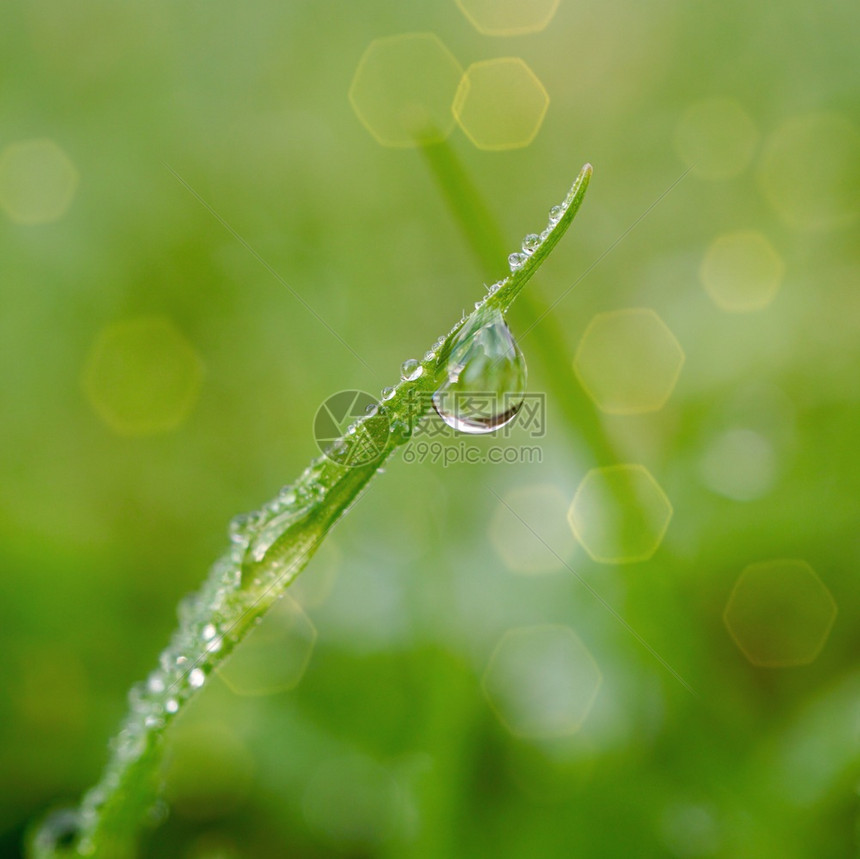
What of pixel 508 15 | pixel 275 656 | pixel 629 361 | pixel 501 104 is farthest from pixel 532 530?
pixel 508 15

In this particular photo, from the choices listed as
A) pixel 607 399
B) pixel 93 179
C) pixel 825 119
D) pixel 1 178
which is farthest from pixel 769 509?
pixel 1 178

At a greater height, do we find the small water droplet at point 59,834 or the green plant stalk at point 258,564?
the green plant stalk at point 258,564

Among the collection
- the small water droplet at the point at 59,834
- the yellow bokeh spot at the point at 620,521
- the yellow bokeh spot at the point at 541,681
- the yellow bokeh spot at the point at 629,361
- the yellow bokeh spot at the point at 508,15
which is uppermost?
the yellow bokeh spot at the point at 508,15

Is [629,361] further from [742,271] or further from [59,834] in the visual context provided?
[59,834]

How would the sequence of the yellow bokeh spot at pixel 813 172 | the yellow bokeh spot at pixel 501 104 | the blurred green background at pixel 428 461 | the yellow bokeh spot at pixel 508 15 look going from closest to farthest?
1. the blurred green background at pixel 428 461
2. the yellow bokeh spot at pixel 813 172
3. the yellow bokeh spot at pixel 501 104
4. the yellow bokeh spot at pixel 508 15

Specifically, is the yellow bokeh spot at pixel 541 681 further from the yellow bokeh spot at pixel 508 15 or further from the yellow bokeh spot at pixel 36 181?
the yellow bokeh spot at pixel 508 15

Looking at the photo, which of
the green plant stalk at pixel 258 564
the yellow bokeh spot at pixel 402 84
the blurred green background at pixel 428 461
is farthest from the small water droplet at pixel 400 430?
the yellow bokeh spot at pixel 402 84

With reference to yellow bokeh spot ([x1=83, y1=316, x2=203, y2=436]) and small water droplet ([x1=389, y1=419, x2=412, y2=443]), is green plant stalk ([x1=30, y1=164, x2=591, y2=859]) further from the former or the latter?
yellow bokeh spot ([x1=83, y1=316, x2=203, y2=436])

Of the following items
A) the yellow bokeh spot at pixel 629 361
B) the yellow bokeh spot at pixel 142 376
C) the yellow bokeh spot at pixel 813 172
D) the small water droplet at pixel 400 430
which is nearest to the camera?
the small water droplet at pixel 400 430
